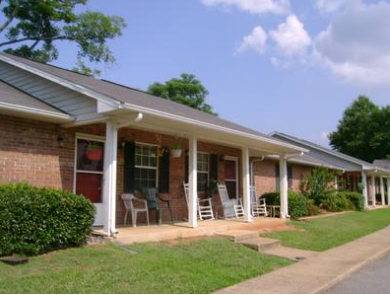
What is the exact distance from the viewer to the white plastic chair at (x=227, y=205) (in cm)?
1491

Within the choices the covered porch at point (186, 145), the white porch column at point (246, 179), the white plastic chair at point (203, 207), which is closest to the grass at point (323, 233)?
the white porch column at point (246, 179)

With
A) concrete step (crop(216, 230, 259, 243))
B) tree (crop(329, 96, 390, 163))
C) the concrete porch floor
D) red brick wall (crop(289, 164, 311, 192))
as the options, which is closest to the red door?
the concrete porch floor

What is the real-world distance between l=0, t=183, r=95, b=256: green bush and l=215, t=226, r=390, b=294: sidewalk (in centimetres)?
324

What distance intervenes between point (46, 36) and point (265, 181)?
16.8m

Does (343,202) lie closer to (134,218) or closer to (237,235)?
(237,235)

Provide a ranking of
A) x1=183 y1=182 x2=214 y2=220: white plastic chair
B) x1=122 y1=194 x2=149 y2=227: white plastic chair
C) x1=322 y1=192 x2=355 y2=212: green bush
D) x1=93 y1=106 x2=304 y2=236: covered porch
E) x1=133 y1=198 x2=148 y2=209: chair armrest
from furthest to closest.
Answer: x1=322 y1=192 x2=355 y2=212: green bush → x1=183 y1=182 x2=214 y2=220: white plastic chair → x1=133 y1=198 x2=148 y2=209: chair armrest → x1=122 y1=194 x2=149 y2=227: white plastic chair → x1=93 y1=106 x2=304 y2=236: covered porch

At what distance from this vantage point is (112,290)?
5973mm

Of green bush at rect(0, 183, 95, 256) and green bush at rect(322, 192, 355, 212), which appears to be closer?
green bush at rect(0, 183, 95, 256)

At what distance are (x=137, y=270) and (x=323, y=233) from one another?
8290 millimetres

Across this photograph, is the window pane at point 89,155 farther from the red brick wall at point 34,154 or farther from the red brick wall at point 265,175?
the red brick wall at point 265,175

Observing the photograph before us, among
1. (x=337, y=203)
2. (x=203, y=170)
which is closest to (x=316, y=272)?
(x=203, y=170)

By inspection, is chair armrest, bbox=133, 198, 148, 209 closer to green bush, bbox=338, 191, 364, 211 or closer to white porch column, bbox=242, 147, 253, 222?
white porch column, bbox=242, 147, 253, 222

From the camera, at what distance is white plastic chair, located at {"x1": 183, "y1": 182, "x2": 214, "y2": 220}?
13.5m

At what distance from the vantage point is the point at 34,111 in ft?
29.7
